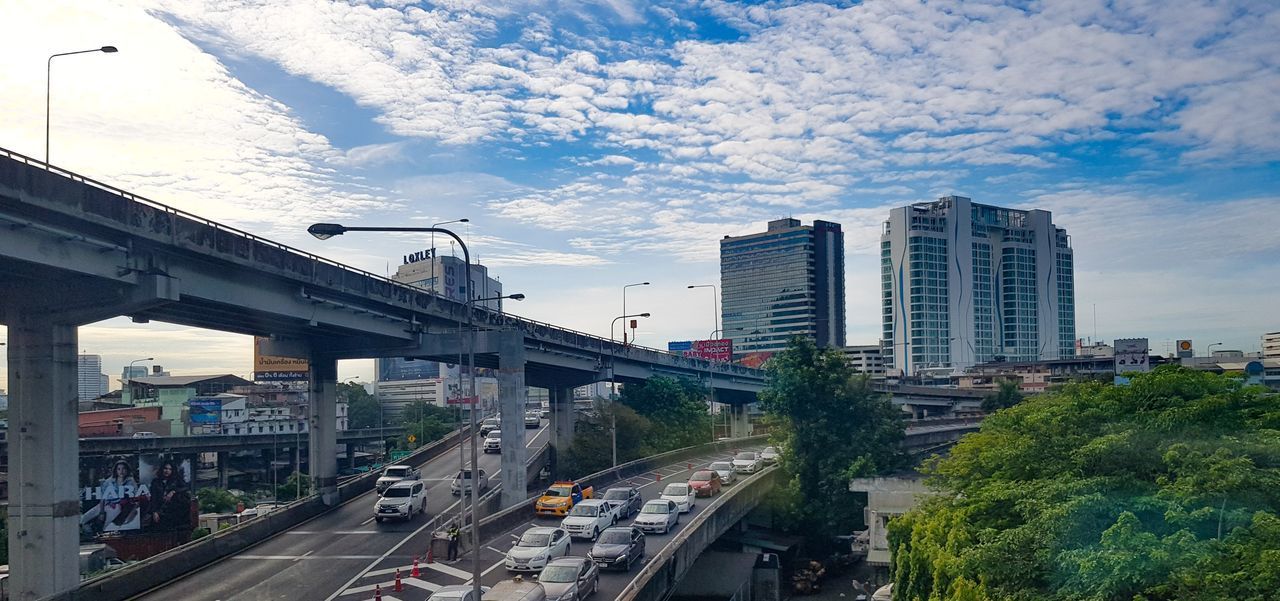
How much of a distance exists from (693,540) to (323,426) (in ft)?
70.8

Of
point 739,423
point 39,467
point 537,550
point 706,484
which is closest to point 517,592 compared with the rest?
point 537,550

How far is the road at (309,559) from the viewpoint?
29656mm

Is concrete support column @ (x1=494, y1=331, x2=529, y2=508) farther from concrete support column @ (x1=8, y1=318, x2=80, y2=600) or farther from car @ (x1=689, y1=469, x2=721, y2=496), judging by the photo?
concrete support column @ (x1=8, y1=318, x2=80, y2=600)

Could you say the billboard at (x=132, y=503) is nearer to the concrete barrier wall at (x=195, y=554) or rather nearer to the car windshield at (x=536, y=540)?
the concrete barrier wall at (x=195, y=554)

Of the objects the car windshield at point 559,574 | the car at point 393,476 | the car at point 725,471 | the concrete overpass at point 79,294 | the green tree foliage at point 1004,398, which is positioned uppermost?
the concrete overpass at point 79,294

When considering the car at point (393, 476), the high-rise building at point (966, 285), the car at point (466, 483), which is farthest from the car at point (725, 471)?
the high-rise building at point (966, 285)

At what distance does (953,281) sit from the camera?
183500 mm

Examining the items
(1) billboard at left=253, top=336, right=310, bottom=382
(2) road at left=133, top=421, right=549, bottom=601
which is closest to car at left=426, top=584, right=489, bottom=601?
(2) road at left=133, top=421, right=549, bottom=601

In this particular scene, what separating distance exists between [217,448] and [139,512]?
2699cm

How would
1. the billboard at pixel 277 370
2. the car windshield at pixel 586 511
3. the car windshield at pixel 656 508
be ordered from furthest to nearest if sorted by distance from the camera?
the billboard at pixel 277 370 < the car windshield at pixel 656 508 < the car windshield at pixel 586 511

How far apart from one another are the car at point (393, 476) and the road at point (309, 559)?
1.31 m

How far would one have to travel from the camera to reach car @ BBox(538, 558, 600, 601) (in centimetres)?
2696

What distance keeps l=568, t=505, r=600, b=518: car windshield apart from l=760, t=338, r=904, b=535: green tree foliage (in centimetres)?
1601

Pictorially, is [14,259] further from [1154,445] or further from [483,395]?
[483,395]
